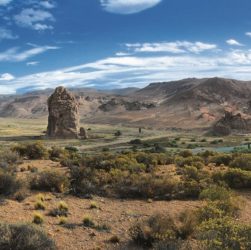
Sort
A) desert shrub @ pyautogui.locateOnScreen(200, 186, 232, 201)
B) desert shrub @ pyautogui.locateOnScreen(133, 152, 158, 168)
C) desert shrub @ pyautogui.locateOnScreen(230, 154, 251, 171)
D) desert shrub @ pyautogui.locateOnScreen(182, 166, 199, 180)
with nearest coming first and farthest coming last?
desert shrub @ pyautogui.locateOnScreen(200, 186, 232, 201) < desert shrub @ pyautogui.locateOnScreen(182, 166, 199, 180) < desert shrub @ pyautogui.locateOnScreen(230, 154, 251, 171) < desert shrub @ pyautogui.locateOnScreen(133, 152, 158, 168)

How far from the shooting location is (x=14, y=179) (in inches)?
667

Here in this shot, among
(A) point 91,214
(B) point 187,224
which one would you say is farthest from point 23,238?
(A) point 91,214

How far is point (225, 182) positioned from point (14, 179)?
9.06 m

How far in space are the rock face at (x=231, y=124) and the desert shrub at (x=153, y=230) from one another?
81.0 meters

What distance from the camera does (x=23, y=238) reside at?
10016 mm

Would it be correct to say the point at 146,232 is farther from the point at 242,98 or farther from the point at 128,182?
the point at 242,98

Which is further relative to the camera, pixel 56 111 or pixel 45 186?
pixel 56 111

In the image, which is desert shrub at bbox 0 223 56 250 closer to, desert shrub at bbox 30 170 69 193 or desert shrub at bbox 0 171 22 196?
desert shrub at bbox 0 171 22 196

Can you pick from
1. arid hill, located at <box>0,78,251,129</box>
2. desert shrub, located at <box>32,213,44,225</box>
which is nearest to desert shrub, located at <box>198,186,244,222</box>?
desert shrub, located at <box>32,213,44,225</box>

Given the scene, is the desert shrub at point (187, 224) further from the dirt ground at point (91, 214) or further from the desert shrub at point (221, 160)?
the desert shrub at point (221, 160)

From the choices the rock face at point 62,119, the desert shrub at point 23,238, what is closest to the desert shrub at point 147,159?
the desert shrub at point 23,238

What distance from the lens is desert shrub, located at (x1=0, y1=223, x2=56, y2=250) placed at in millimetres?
9891

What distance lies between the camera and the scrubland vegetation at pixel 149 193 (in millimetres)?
9953

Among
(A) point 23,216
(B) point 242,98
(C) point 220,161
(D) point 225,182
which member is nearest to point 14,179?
(A) point 23,216
